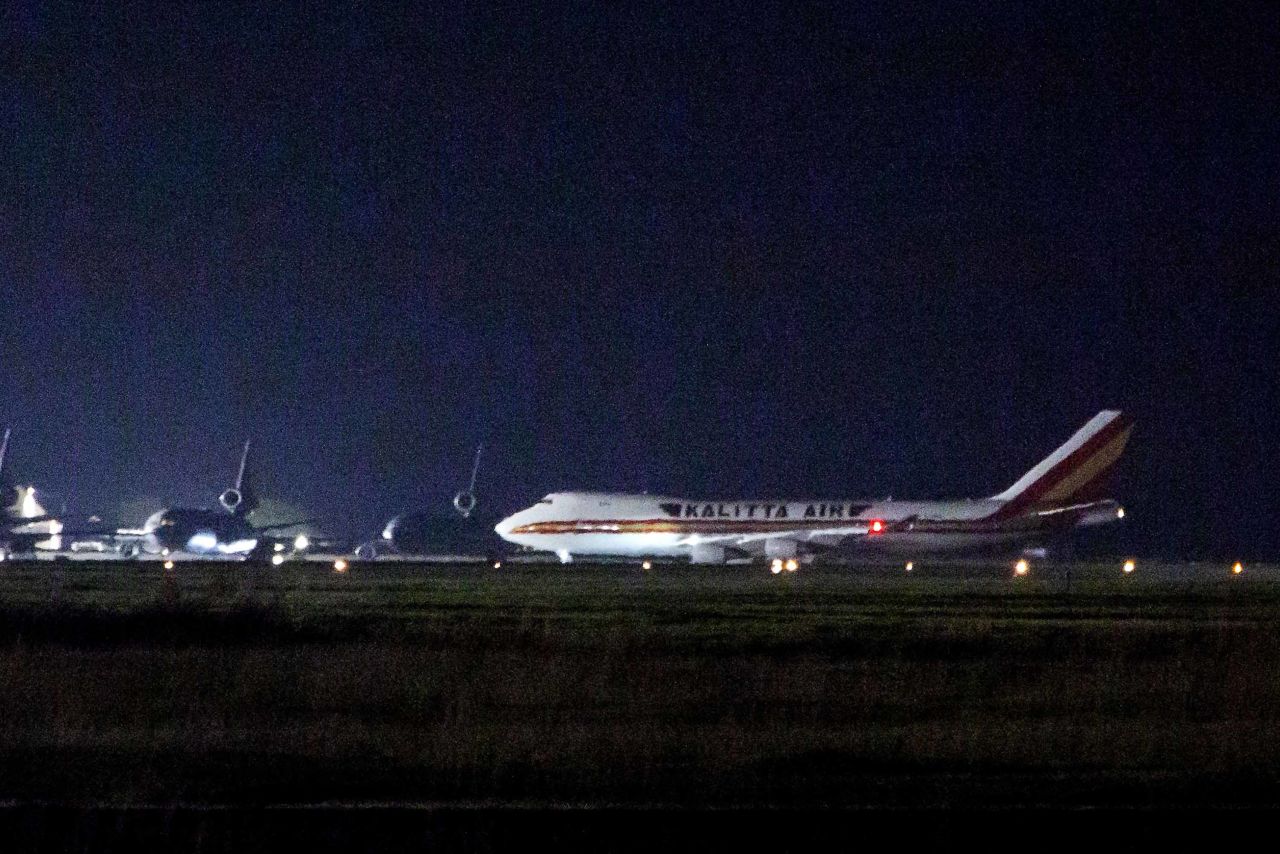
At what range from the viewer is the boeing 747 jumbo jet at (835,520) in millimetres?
79875

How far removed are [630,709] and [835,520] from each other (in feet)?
197

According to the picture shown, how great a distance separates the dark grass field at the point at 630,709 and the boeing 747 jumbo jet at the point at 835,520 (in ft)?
129

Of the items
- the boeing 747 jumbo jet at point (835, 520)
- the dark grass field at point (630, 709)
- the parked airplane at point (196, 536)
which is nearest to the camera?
the dark grass field at point (630, 709)

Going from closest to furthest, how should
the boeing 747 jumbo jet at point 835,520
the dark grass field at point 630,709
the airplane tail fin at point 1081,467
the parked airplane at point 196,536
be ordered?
the dark grass field at point 630,709, the boeing 747 jumbo jet at point 835,520, the airplane tail fin at point 1081,467, the parked airplane at point 196,536

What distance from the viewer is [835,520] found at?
262ft

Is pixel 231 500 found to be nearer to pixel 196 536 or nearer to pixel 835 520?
pixel 196 536

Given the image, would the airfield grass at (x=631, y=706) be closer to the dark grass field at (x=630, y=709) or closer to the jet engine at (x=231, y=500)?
the dark grass field at (x=630, y=709)

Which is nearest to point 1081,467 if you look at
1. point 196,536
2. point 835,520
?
point 835,520

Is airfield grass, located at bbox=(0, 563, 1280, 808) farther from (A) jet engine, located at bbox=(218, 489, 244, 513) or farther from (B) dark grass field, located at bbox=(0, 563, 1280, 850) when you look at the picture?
(A) jet engine, located at bbox=(218, 489, 244, 513)

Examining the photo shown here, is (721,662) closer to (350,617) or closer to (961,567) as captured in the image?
(350,617)

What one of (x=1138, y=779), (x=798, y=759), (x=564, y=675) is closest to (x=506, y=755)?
(x=798, y=759)

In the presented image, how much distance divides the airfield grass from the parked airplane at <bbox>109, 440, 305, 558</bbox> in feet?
194

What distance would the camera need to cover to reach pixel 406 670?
2400 cm

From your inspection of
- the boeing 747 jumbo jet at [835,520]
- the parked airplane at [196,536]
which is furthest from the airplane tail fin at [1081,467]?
the parked airplane at [196,536]
